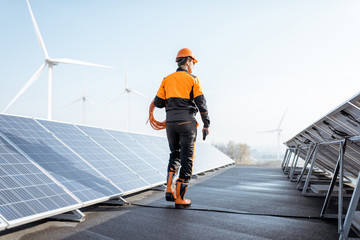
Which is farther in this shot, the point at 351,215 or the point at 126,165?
the point at 126,165

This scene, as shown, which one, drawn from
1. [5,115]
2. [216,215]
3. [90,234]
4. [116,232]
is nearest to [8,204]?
[90,234]

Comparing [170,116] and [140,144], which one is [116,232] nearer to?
[170,116]

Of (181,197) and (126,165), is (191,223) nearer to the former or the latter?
(181,197)

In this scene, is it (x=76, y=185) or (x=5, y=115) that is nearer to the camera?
(x=76, y=185)

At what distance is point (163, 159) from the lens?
320 inches

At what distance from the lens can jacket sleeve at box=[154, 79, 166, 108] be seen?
5.12m

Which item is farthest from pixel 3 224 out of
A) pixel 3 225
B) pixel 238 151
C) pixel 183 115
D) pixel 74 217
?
pixel 238 151

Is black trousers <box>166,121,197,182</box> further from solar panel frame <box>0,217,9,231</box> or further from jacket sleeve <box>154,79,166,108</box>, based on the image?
solar panel frame <box>0,217,9,231</box>

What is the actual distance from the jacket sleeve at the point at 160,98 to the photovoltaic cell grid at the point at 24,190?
7.30ft

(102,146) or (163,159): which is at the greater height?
(102,146)

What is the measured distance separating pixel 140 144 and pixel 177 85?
3.91 m

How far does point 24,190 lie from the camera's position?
3.37 m

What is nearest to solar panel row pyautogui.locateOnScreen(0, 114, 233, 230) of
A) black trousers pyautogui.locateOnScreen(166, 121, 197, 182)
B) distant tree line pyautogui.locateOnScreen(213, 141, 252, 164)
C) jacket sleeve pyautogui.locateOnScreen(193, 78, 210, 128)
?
black trousers pyautogui.locateOnScreen(166, 121, 197, 182)

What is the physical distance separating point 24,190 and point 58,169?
84 cm
